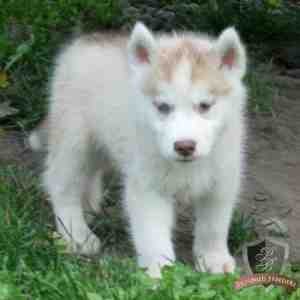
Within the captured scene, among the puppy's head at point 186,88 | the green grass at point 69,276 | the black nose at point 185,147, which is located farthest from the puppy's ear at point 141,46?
the green grass at point 69,276

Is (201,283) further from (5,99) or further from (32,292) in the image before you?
(5,99)

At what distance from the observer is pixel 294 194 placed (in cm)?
664

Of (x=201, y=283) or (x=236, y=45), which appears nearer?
(x=201, y=283)

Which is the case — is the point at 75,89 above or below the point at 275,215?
A: above

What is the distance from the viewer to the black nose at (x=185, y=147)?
4820 mm

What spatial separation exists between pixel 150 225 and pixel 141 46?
107 centimetres

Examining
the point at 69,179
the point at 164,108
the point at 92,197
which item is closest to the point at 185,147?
the point at 164,108

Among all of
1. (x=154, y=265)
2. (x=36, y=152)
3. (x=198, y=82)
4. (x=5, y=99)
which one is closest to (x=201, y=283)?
(x=154, y=265)

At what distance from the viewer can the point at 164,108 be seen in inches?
198

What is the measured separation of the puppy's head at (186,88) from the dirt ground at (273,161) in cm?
127

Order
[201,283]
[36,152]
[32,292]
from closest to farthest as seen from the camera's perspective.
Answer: [201,283], [32,292], [36,152]

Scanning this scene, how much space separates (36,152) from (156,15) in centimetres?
289

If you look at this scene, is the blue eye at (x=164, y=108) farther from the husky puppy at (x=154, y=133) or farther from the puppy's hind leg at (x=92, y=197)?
the puppy's hind leg at (x=92, y=197)

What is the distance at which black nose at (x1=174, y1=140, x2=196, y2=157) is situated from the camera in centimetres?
482
